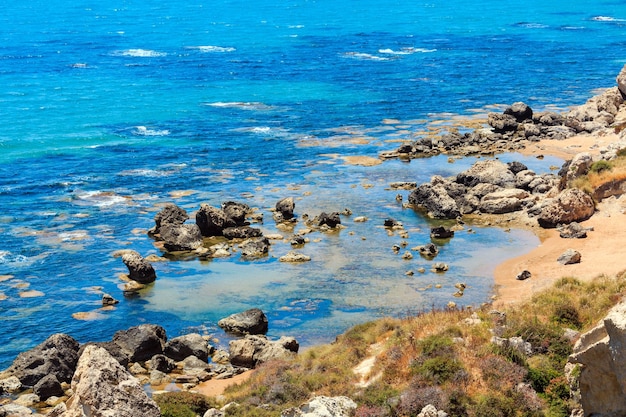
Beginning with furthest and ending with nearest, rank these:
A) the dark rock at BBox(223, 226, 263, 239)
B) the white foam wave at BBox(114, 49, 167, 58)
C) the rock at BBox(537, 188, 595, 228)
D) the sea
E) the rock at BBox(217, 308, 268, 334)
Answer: the white foam wave at BBox(114, 49, 167, 58) < the dark rock at BBox(223, 226, 263, 239) < the rock at BBox(537, 188, 595, 228) < the sea < the rock at BBox(217, 308, 268, 334)

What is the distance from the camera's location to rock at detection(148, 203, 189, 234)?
59844mm

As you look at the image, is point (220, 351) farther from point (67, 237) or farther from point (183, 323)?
point (67, 237)

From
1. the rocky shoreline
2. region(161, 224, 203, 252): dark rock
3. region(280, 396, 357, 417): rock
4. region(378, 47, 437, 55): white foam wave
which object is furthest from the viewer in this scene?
region(378, 47, 437, 55): white foam wave

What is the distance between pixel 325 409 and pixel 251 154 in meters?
57.9

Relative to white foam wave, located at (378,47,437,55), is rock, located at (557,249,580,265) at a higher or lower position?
higher

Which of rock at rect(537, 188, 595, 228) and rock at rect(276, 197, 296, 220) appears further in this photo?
rock at rect(276, 197, 296, 220)

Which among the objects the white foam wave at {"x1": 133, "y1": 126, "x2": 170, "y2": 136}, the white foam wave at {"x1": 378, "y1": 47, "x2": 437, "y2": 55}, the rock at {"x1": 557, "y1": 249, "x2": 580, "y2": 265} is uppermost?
the rock at {"x1": 557, "y1": 249, "x2": 580, "y2": 265}

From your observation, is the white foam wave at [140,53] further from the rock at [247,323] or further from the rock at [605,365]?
the rock at [605,365]

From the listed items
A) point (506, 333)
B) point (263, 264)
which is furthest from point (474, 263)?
point (506, 333)

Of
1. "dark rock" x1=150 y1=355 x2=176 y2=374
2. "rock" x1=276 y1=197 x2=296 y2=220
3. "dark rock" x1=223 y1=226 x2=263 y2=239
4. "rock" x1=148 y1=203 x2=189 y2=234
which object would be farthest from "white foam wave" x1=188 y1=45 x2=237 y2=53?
"dark rock" x1=150 y1=355 x2=176 y2=374

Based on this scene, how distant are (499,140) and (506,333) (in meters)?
52.6

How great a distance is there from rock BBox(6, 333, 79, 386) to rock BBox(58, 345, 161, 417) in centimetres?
1803

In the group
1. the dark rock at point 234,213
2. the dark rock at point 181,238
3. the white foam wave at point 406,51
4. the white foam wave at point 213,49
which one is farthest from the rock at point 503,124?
the white foam wave at point 213,49

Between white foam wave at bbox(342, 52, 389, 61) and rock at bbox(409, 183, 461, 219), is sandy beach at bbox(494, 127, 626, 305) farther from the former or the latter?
white foam wave at bbox(342, 52, 389, 61)
